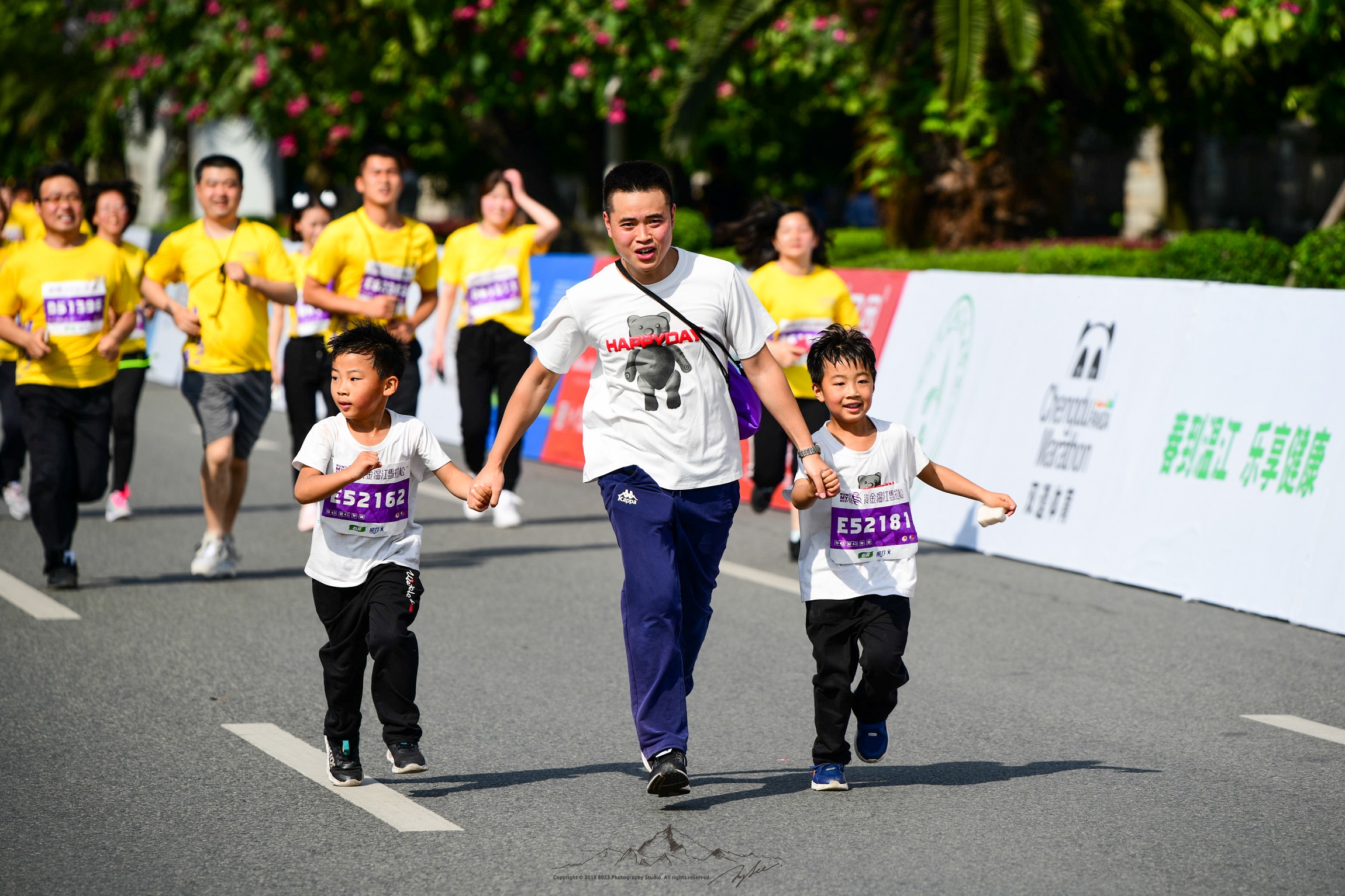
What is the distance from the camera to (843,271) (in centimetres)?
1155

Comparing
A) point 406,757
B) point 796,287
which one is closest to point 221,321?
point 796,287

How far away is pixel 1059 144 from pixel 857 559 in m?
12.7

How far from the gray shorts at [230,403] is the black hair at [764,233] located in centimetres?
253

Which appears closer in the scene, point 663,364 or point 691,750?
point 663,364

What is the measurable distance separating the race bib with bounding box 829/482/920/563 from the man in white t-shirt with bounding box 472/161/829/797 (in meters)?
0.25

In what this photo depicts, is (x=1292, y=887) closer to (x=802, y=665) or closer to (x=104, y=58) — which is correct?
(x=802, y=665)

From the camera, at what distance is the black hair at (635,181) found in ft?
16.2

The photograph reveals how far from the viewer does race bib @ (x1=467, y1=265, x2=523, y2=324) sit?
33.8 ft

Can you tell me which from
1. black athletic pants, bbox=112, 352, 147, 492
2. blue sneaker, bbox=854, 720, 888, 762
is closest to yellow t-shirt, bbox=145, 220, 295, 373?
black athletic pants, bbox=112, 352, 147, 492

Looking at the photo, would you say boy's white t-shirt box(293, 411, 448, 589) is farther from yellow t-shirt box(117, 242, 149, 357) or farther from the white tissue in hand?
yellow t-shirt box(117, 242, 149, 357)

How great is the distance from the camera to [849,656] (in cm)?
516

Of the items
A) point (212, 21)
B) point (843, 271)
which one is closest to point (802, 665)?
point (843, 271)

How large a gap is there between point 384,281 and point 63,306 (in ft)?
5.40

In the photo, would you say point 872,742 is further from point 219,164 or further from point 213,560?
point 219,164
